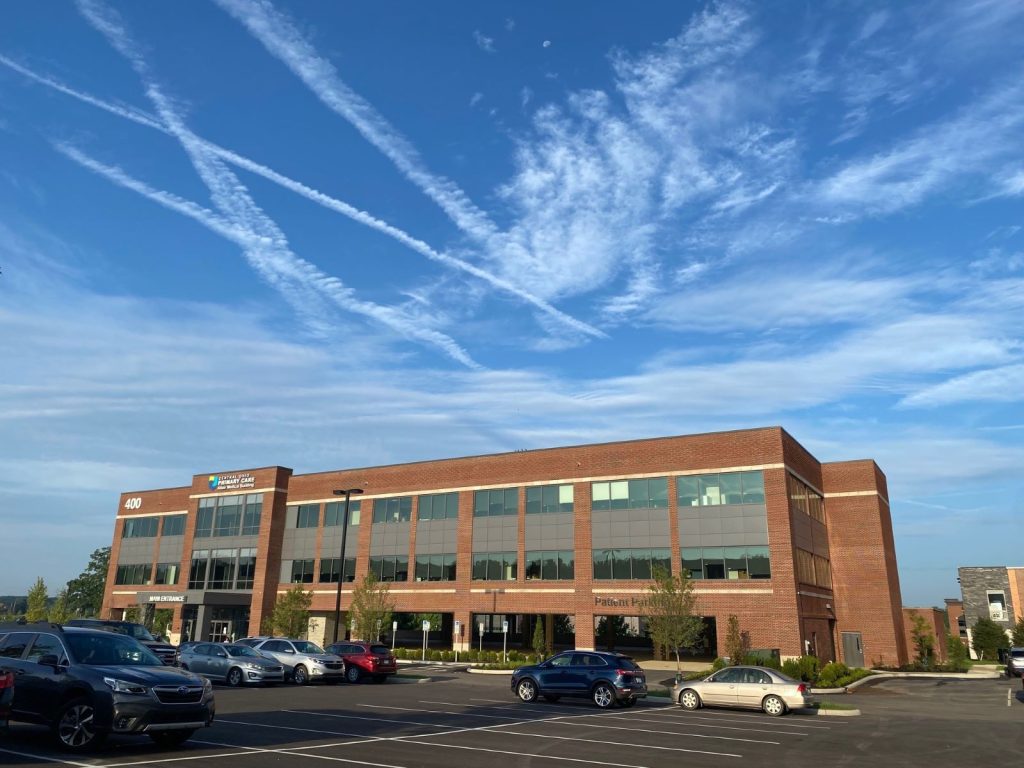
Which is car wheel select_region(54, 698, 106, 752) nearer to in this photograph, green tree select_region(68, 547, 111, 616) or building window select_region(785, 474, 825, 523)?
building window select_region(785, 474, 825, 523)

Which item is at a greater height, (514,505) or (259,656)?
(514,505)

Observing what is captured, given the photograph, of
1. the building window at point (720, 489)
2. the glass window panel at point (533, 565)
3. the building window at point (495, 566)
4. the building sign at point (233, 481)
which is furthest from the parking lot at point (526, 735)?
the building sign at point (233, 481)

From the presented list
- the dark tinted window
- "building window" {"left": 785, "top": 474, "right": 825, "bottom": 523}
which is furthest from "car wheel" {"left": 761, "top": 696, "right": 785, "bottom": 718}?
"building window" {"left": 785, "top": 474, "right": 825, "bottom": 523}

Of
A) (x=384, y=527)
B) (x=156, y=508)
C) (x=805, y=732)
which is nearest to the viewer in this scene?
(x=805, y=732)

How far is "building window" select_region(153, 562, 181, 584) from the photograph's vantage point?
65.5 metres

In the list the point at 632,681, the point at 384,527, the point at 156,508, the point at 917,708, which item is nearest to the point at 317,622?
the point at 384,527

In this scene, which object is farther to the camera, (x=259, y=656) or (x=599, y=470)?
(x=599, y=470)

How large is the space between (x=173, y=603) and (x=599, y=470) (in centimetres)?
3825

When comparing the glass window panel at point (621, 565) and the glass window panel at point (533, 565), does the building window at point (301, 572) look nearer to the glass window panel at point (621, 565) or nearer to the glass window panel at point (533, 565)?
the glass window panel at point (533, 565)

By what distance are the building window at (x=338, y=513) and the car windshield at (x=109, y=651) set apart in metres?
45.3

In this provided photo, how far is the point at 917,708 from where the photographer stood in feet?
84.0

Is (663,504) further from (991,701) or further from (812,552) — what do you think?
(991,701)

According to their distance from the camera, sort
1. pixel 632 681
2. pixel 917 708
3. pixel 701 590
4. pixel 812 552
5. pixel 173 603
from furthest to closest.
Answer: pixel 173 603 < pixel 812 552 < pixel 701 590 < pixel 917 708 < pixel 632 681

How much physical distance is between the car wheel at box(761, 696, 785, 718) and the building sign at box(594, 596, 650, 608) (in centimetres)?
2088
